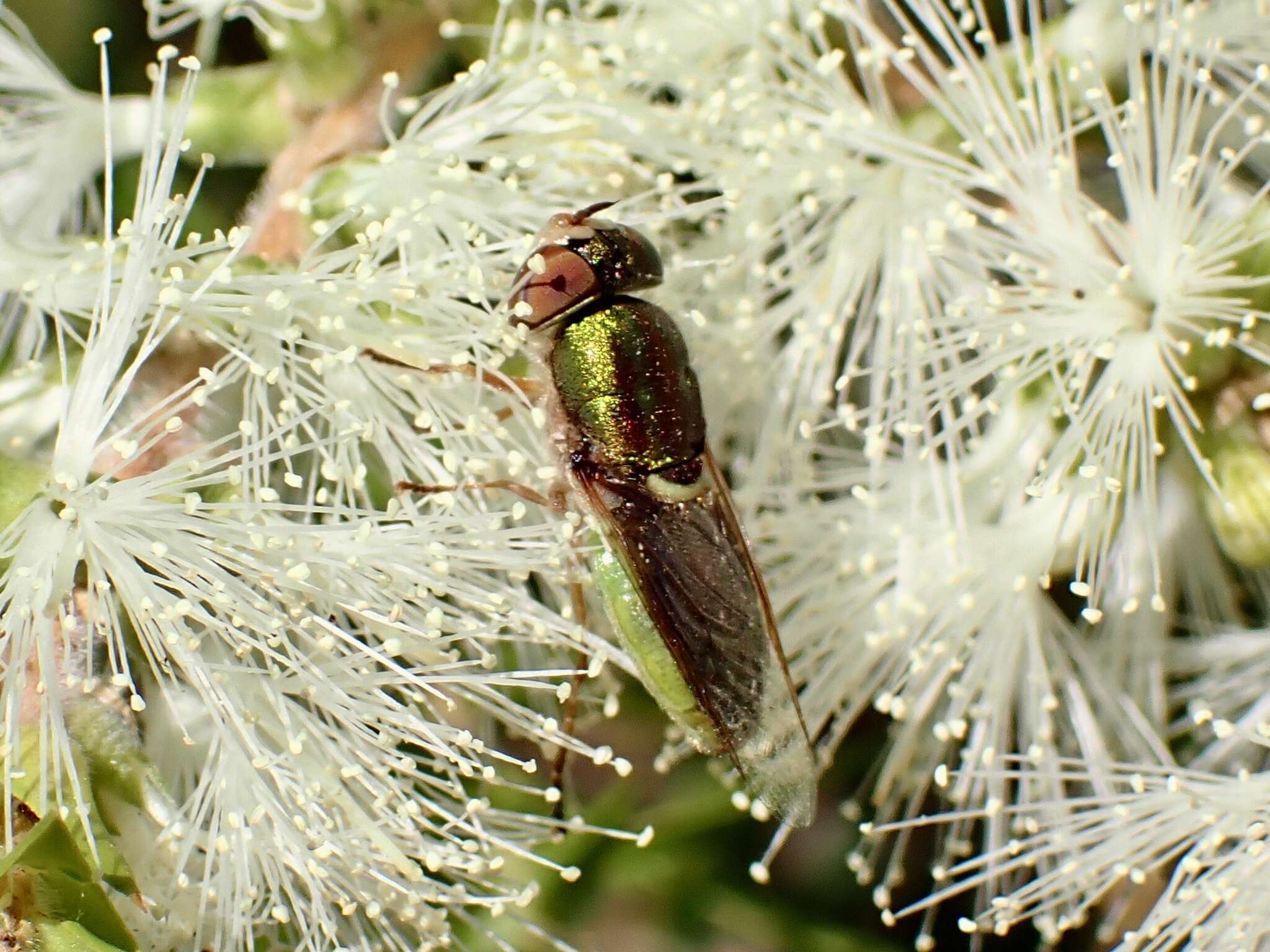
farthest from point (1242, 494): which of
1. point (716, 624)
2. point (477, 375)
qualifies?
point (477, 375)

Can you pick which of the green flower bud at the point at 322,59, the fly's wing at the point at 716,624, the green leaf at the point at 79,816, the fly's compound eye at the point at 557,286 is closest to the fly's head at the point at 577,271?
the fly's compound eye at the point at 557,286

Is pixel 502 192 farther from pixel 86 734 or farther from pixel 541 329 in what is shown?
pixel 86 734

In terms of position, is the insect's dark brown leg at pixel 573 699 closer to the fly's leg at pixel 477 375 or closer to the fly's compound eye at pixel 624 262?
the fly's leg at pixel 477 375

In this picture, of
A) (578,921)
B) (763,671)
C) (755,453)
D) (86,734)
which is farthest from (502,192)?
(578,921)

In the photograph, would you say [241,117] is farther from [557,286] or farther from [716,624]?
→ [716,624]

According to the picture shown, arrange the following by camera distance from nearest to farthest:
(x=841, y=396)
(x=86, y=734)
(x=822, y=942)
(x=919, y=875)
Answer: (x=86, y=734) < (x=841, y=396) < (x=822, y=942) < (x=919, y=875)

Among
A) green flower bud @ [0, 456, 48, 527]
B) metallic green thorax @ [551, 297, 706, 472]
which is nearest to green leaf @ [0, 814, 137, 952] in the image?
green flower bud @ [0, 456, 48, 527]

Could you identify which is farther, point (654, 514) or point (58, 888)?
point (654, 514)
